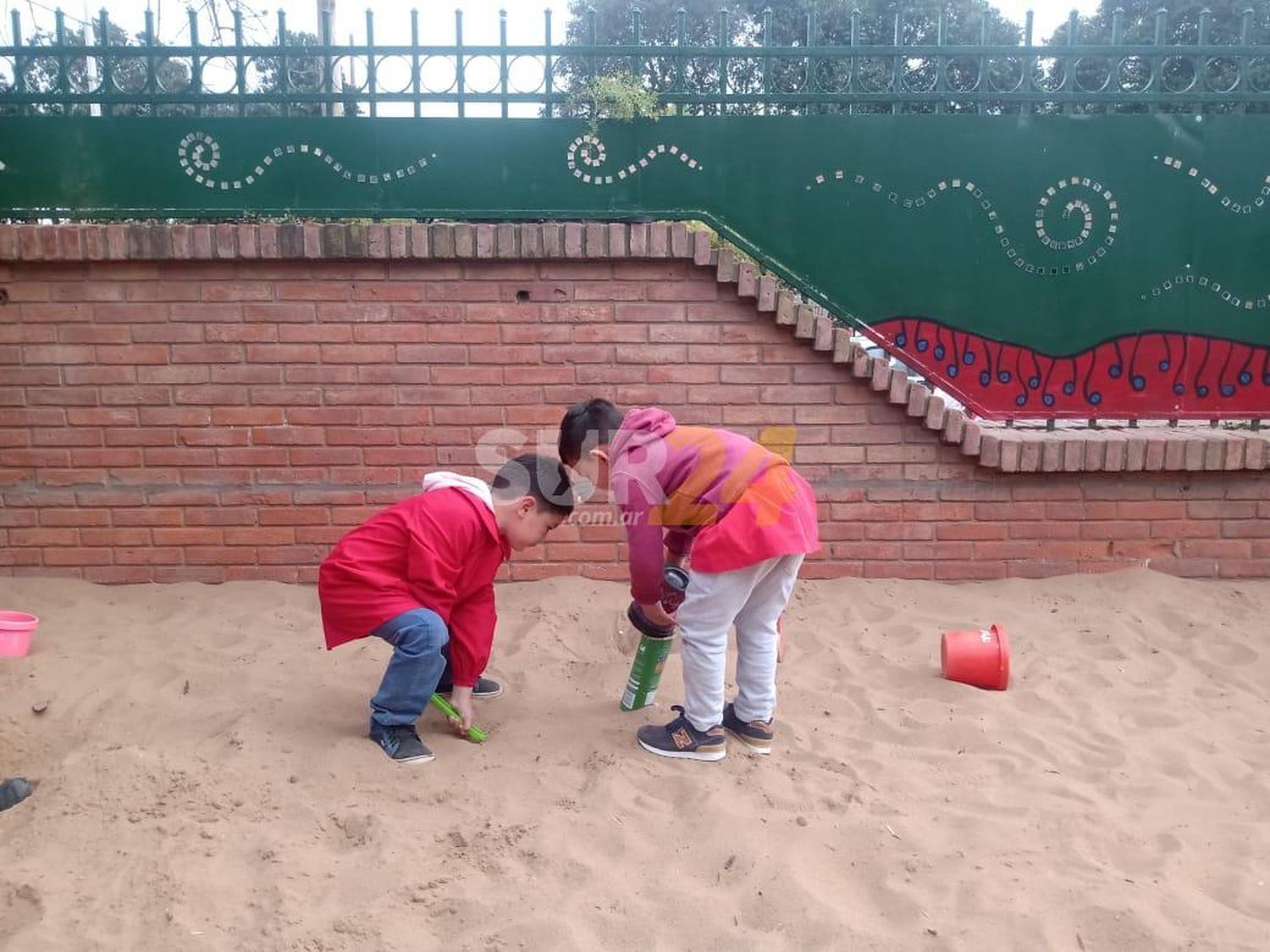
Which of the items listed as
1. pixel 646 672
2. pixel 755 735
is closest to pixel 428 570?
pixel 646 672

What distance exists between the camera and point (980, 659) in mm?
3576

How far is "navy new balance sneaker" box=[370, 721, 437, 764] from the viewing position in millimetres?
2967

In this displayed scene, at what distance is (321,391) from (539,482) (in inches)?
65.1

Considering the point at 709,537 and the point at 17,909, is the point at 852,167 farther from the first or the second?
the point at 17,909

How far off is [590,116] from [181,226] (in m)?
1.82

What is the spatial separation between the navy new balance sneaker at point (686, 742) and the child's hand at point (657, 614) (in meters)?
0.30

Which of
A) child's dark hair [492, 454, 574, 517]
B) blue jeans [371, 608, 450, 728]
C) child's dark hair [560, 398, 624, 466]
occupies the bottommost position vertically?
blue jeans [371, 608, 450, 728]

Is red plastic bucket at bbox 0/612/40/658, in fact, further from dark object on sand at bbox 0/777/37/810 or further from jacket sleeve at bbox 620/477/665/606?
jacket sleeve at bbox 620/477/665/606

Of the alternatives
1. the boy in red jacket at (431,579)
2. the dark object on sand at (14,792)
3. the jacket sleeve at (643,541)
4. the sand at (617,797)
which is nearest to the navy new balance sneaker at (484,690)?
the sand at (617,797)

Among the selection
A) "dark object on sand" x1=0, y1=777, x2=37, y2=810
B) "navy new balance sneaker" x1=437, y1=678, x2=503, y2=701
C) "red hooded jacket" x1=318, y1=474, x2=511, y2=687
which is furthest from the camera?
"navy new balance sneaker" x1=437, y1=678, x2=503, y2=701

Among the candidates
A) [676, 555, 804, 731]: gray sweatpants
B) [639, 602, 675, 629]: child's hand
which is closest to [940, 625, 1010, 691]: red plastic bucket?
[676, 555, 804, 731]: gray sweatpants

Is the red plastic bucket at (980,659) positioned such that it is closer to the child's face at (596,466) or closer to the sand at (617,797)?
the sand at (617,797)

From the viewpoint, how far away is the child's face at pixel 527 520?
122 inches

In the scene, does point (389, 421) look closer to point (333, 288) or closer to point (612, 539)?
point (333, 288)
